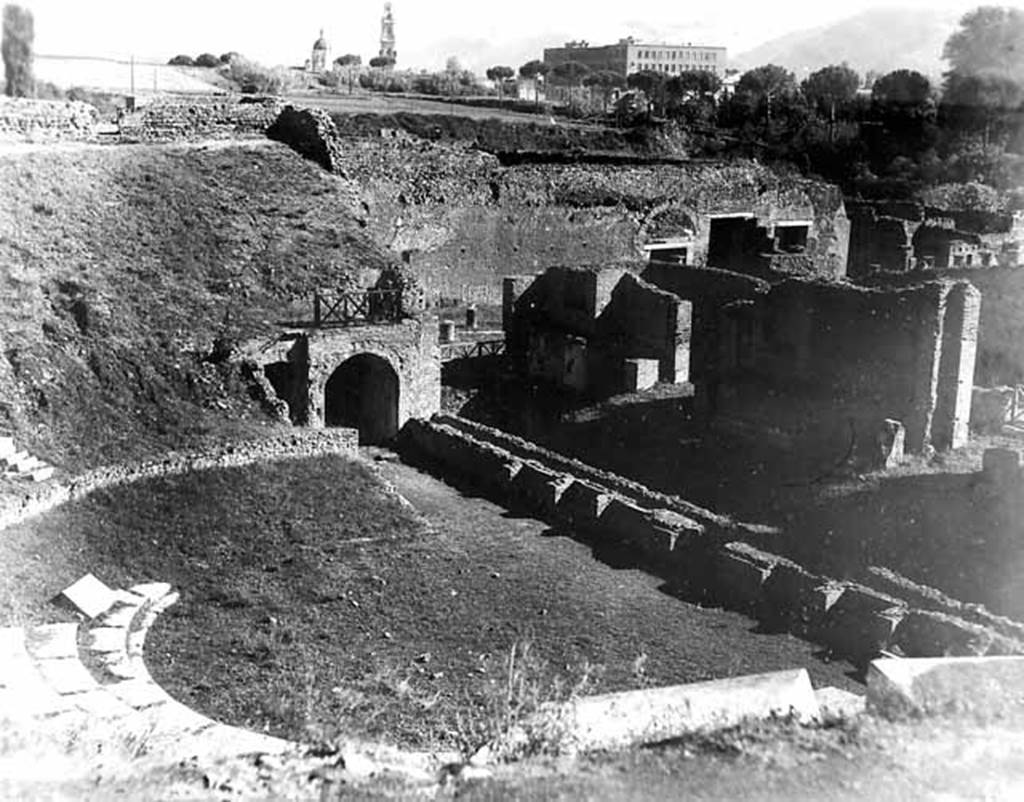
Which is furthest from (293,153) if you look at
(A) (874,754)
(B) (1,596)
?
(A) (874,754)

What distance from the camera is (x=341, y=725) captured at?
423 inches

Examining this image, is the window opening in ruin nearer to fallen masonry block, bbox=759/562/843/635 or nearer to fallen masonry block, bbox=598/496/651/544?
fallen masonry block, bbox=598/496/651/544

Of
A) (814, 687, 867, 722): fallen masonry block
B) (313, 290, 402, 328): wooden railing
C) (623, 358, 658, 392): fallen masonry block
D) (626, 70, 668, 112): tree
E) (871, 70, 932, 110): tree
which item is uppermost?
(626, 70, 668, 112): tree

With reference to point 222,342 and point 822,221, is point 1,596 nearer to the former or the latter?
point 222,342

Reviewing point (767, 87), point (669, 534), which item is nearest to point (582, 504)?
point (669, 534)

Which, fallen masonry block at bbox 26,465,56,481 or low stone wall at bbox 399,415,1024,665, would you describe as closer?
low stone wall at bbox 399,415,1024,665

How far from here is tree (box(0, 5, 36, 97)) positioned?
31.1 m

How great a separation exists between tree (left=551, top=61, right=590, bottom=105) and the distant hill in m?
18.3

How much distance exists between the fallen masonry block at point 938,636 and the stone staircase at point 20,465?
37.6ft

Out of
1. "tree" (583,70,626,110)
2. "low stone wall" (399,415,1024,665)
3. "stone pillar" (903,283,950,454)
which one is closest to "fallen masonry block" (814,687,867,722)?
"low stone wall" (399,415,1024,665)

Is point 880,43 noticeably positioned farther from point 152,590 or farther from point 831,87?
point 152,590

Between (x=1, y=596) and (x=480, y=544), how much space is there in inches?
245

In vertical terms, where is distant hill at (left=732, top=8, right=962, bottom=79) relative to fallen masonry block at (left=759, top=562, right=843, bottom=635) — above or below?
above

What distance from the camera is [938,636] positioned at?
1386cm
